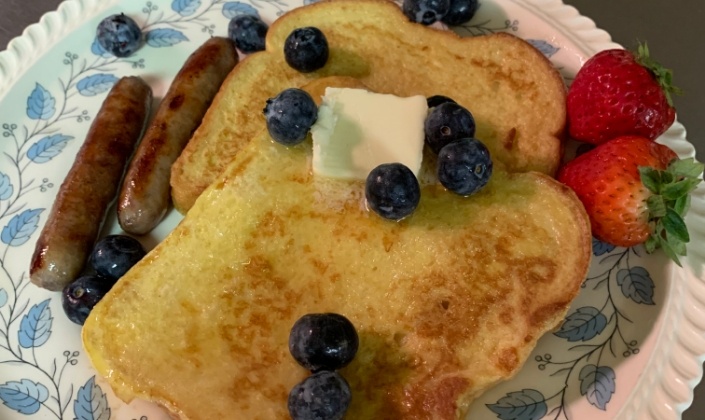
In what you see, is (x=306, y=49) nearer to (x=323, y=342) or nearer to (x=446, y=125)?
(x=446, y=125)

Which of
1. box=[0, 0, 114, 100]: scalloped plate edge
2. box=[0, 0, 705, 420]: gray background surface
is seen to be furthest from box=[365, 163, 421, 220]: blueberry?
box=[0, 0, 705, 420]: gray background surface

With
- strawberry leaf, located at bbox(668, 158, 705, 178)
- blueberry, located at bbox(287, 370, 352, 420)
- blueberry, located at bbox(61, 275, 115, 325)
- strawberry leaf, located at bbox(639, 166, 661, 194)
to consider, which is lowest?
blueberry, located at bbox(61, 275, 115, 325)

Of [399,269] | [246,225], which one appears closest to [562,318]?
[399,269]

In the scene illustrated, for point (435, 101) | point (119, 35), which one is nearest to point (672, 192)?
point (435, 101)

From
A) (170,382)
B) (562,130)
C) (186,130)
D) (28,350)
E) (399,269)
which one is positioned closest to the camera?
(170,382)

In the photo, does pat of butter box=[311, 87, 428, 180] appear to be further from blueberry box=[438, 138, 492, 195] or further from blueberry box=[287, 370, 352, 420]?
blueberry box=[287, 370, 352, 420]

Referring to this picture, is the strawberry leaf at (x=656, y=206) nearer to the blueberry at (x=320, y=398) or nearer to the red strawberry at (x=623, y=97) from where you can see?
the red strawberry at (x=623, y=97)

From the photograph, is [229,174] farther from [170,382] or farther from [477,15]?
[477,15]
